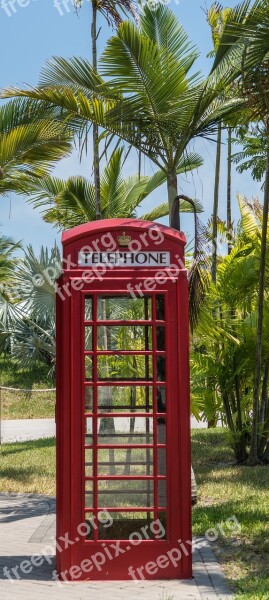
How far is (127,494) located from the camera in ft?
20.9

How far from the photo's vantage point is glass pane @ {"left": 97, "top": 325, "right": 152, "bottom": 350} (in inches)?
253

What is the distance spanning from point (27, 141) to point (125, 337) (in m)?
6.77

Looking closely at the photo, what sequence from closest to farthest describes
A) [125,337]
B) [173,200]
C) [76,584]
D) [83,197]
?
[76,584]
[125,337]
[173,200]
[83,197]

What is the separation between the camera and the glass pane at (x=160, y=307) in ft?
20.8

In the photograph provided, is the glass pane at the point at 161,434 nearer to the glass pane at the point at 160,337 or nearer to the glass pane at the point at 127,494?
the glass pane at the point at 127,494

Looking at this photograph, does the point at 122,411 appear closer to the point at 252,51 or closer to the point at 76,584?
the point at 76,584

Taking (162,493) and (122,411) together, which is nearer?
(162,493)

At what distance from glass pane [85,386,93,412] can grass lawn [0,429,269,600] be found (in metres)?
1.59

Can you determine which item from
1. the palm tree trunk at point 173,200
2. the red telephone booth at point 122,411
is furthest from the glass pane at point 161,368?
the palm tree trunk at point 173,200

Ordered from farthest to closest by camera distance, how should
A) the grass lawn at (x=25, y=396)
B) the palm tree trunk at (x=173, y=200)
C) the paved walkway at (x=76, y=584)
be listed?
the grass lawn at (x=25, y=396) < the palm tree trunk at (x=173, y=200) < the paved walkway at (x=76, y=584)

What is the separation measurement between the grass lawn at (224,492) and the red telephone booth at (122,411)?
63 cm

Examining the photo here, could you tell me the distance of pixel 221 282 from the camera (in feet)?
42.0

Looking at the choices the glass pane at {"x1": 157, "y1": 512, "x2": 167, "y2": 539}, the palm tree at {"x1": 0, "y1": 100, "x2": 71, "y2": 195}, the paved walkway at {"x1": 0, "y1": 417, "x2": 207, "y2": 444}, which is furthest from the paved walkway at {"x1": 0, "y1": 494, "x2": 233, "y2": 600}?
the paved walkway at {"x1": 0, "y1": 417, "x2": 207, "y2": 444}

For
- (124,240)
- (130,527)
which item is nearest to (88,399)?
(130,527)
